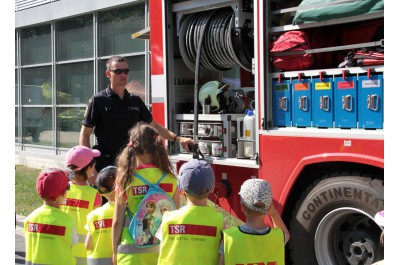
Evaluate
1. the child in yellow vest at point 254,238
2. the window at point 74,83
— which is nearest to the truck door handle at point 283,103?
the child in yellow vest at point 254,238

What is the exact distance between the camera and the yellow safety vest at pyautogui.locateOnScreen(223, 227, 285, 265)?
3.26m

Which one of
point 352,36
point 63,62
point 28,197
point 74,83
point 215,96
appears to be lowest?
point 28,197

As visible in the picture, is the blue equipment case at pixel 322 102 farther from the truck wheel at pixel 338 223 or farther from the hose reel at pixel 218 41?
the hose reel at pixel 218 41

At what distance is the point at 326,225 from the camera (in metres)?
4.77

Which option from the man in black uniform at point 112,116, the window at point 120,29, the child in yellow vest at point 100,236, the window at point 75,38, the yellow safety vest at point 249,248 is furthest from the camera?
the window at point 75,38

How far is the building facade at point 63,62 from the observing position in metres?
12.0

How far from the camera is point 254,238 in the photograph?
328 cm

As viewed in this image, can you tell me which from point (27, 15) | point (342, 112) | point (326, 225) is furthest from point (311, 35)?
point (27, 15)

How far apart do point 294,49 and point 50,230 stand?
2.40 m

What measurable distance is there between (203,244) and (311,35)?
2365 millimetres

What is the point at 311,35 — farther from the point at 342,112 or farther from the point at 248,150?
the point at 248,150

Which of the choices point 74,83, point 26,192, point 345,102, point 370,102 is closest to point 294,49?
point 345,102

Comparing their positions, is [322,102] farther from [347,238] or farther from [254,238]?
[254,238]

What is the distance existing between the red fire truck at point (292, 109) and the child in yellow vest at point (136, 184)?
134cm
